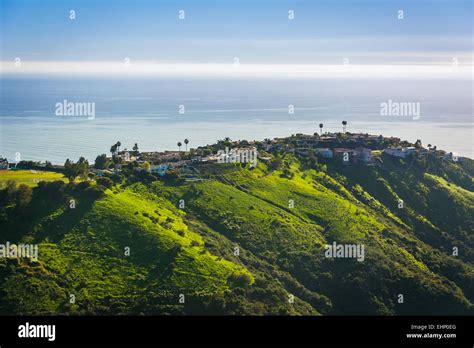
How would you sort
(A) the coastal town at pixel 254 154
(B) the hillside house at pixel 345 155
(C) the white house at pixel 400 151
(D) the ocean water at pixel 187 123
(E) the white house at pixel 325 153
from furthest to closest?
(D) the ocean water at pixel 187 123
(C) the white house at pixel 400 151
(E) the white house at pixel 325 153
(B) the hillside house at pixel 345 155
(A) the coastal town at pixel 254 154

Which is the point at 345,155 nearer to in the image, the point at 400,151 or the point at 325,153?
the point at 325,153

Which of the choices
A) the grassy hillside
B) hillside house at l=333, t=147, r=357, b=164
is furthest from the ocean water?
the grassy hillside

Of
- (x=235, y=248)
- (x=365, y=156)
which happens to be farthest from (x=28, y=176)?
(x=365, y=156)

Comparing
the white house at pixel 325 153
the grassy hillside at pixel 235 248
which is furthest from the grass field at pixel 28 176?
the white house at pixel 325 153

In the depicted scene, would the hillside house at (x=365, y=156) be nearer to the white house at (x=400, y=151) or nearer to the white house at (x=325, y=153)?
the white house at (x=325, y=153)

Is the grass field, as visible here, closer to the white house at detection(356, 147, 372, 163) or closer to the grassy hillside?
the grassy hillside
